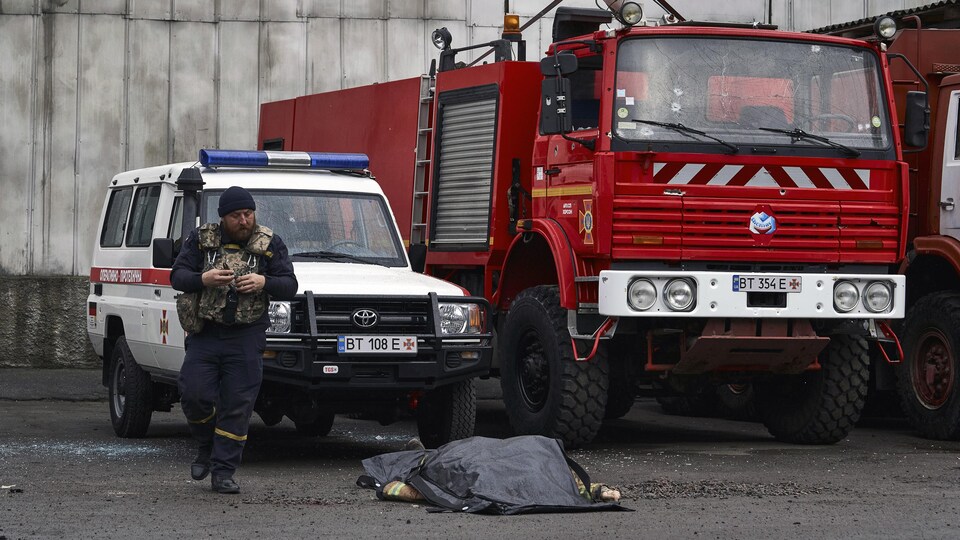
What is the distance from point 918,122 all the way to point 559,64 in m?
2.68

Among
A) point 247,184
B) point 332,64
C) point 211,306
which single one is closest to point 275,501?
point 211,306

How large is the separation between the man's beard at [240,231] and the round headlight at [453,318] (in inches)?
66.2

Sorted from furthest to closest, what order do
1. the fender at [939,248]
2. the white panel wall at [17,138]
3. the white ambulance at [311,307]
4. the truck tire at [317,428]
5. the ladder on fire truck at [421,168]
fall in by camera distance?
the white panel wall at [17,138] < the ladder on fire truck at [421,168] < the truck tire at [317,428] < the fender at [939,248] < the white ambulance at [311,307]

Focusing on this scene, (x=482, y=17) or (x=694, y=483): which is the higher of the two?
(x=482, y=17)

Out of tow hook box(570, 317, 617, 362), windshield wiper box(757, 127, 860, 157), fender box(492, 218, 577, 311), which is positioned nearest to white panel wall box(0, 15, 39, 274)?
fender box(492, 218, 577, 311)

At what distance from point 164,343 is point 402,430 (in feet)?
10.1

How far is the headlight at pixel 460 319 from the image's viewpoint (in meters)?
10.9

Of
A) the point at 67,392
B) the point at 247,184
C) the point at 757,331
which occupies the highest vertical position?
the point at 247,184

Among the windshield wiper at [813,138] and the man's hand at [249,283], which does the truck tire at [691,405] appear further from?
the man's hand at [249,283]

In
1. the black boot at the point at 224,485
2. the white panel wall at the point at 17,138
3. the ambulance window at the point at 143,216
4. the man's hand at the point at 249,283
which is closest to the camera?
the black boot at the point at 224,485

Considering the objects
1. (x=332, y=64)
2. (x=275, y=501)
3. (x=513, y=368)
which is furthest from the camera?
(x=332, y=64)

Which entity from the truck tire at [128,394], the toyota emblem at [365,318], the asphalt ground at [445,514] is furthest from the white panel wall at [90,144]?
the toyota emblem at [365,318]

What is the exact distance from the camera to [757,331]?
11.3m

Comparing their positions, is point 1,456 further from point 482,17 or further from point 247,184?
point 482,17
